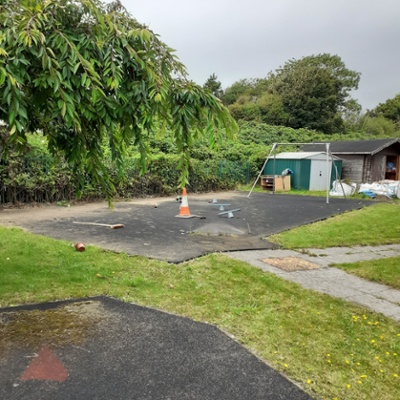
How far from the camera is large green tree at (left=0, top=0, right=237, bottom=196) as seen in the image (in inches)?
76.0

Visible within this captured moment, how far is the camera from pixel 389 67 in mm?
53812

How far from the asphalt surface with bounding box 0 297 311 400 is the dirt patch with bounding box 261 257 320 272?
2538mm

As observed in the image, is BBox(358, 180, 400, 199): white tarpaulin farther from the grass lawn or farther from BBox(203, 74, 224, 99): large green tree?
BBox(203, 74, 224, 99): large green tree

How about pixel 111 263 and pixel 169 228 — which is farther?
pixel 169 228

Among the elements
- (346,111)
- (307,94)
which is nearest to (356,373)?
(307,94)

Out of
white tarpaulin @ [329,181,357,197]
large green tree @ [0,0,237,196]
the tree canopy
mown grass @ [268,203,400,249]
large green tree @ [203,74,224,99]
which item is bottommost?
mown grass @ [268,203,400,249]

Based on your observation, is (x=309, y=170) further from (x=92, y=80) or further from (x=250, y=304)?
(x=92, y=80)

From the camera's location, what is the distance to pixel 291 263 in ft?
18.8

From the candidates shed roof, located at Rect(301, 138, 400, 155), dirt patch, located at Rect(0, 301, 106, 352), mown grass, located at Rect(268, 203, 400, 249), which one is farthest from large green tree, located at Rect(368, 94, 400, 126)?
dirt patch, located at Rect(0, 301, 106, 352)

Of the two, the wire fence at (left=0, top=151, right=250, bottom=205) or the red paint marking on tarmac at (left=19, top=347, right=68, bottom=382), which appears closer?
the red paint marking on tarmac at (left=19, top=347, right=68, bottom=382)

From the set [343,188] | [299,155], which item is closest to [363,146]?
[299,155]

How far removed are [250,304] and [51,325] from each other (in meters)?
2.04

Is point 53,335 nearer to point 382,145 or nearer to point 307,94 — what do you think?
point 382,145

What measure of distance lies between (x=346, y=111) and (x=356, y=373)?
4967 centimetres
